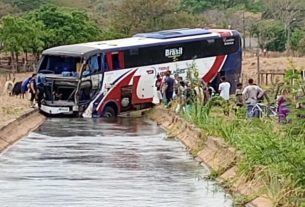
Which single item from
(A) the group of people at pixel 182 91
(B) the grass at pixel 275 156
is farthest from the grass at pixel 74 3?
(B) the grass at pixel 275 156

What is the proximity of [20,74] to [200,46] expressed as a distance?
84.4ft

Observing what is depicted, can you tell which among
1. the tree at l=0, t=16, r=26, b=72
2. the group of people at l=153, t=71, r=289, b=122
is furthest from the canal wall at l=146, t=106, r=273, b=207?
the tree at l=0, t=16, r=26, b=72

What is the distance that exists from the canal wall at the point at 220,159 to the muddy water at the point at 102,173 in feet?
0.75

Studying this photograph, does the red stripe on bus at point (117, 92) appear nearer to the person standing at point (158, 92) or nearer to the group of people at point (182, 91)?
the person standing at point (158, 92)

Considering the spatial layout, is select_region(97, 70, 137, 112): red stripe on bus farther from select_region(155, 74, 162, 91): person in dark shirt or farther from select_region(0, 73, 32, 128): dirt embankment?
select_region(0, 73, 32, 128): dirt embankment

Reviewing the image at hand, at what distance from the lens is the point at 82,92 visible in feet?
116

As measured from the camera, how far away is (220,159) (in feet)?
55.3

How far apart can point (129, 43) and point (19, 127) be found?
41.0 feet

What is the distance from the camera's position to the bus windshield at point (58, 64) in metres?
36.1

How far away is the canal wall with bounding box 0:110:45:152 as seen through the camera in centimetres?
2217

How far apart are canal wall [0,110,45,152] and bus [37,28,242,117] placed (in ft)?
5.27

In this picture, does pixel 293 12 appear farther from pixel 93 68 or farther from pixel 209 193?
pixel 209 193

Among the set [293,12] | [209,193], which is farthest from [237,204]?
[293,12]

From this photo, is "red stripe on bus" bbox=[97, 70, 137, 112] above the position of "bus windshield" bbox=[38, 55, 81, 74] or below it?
below
